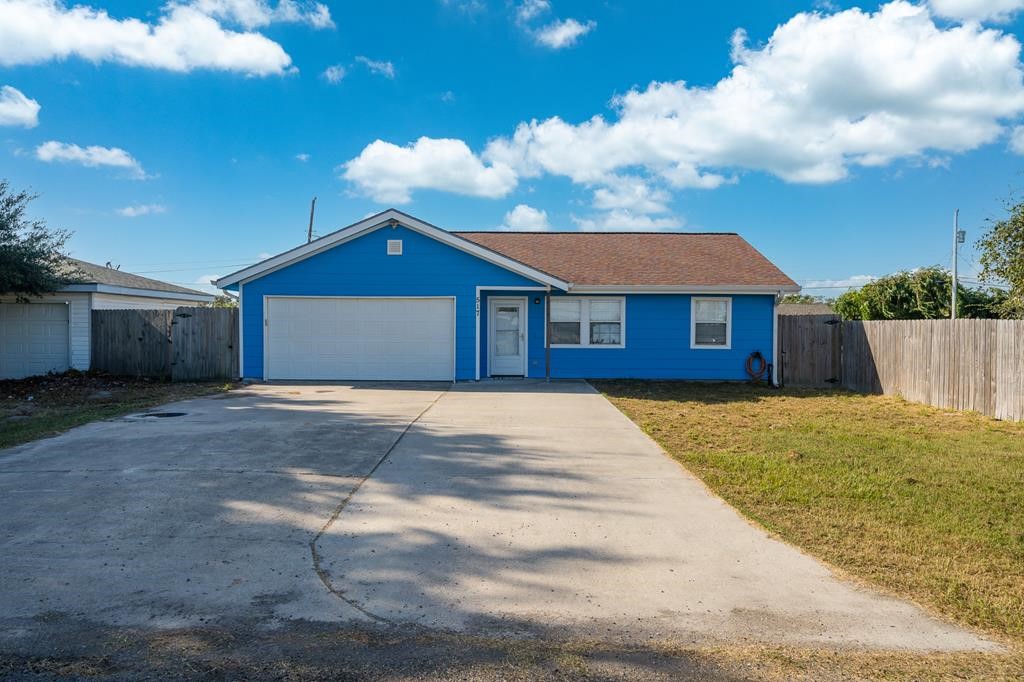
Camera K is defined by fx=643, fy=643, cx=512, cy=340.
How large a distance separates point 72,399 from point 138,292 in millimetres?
5972

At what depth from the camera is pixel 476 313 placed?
15234 millimetres

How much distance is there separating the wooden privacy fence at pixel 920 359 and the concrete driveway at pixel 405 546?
6983 mm

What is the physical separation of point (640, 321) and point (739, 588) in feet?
41.2

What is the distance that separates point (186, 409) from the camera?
10.7 meters

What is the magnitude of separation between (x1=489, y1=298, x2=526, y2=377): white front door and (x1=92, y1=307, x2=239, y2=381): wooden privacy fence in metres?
6.25

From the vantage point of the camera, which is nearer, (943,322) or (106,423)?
(106,423)

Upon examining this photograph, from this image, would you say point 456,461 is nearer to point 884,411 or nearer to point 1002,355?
point 884,411

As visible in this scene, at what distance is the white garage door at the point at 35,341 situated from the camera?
52.7 ft

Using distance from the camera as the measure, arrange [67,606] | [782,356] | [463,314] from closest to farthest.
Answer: [67,606], [463,314], [782,356]

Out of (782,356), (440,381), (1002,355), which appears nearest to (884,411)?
(1002,355)

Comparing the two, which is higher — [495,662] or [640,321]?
[640,321]

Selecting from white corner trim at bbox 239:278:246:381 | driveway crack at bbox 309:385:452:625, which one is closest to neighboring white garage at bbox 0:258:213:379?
white corner trim at bbox 239:278:246:381

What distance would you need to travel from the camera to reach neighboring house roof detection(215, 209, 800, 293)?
49.2 ft

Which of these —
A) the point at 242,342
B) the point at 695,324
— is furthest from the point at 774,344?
the point at 242,342
